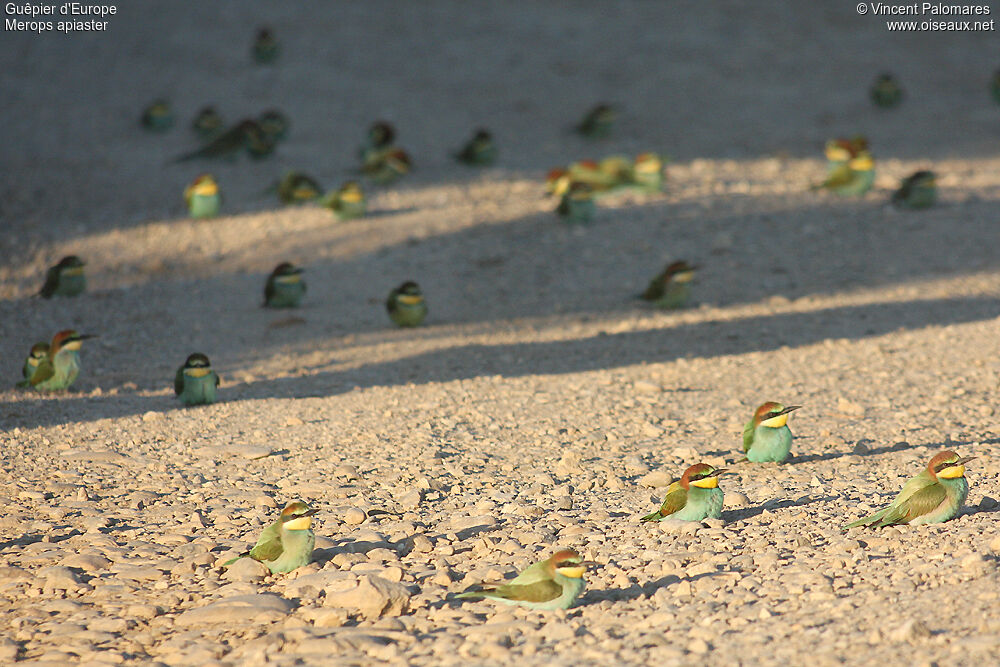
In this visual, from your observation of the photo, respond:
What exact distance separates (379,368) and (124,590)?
353cm

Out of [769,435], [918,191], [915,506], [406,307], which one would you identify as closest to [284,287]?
[406,307]

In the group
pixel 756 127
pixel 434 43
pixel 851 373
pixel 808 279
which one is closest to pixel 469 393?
pixel 851 373

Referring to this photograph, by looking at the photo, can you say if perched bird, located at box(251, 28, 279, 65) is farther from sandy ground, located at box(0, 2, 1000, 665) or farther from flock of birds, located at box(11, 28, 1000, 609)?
sandy ground, located at box(0, 2, 1000, 665)

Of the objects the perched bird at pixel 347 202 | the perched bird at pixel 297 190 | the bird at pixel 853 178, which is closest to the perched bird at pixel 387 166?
the perched bird at pixel 297 190

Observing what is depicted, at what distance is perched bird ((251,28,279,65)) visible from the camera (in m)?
17.4

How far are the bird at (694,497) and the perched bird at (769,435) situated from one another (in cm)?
79

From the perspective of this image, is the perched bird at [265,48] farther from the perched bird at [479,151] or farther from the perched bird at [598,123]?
the perched bird at [479,151]

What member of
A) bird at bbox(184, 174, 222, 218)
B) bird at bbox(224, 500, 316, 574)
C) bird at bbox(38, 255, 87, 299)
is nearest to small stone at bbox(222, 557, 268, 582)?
bird at bbox(224, 500, 316, 574)

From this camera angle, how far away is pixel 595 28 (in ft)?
63.8

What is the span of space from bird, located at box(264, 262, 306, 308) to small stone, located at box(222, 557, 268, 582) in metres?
4.87

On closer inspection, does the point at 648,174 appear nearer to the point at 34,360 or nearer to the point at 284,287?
the point at 284,287

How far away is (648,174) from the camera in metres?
11.6

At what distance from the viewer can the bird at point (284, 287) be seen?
8.89 m

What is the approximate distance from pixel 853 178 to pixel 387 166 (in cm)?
520
